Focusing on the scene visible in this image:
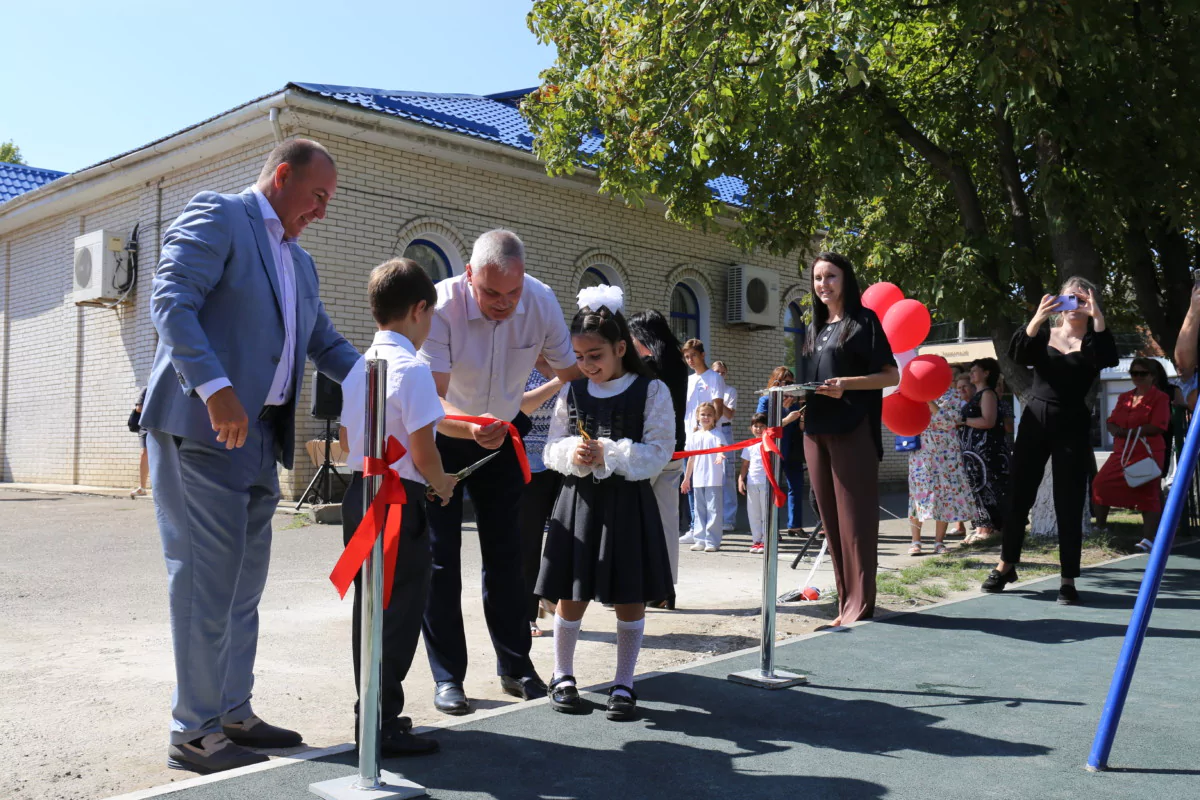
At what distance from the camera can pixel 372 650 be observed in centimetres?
312

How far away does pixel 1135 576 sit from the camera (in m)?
7.87

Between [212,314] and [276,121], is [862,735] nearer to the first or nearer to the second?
[212,314]

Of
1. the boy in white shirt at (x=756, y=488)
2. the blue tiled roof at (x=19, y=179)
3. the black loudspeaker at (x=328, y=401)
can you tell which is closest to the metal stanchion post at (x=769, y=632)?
the black loudspeaker at (x=328, y=401)

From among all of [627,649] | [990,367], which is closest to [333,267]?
[990,367]

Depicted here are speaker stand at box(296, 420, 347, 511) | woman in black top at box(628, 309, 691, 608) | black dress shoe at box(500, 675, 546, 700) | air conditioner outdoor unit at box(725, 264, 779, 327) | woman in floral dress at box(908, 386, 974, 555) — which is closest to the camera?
black dress shoe at box(500, 675, 546, 700)

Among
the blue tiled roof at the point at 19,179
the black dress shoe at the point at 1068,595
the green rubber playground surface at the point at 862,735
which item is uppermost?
the blue tiled roof at the point at 19,179

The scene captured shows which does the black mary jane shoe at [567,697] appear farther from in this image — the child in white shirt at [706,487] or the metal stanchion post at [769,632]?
the child in white shirt at [706,487]

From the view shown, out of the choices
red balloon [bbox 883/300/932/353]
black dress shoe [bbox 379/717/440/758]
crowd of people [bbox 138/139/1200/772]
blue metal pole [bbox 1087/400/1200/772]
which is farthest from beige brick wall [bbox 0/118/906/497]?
blue metal pole [bbox 1087/400/1200/772]

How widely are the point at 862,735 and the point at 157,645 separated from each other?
12.2 ft

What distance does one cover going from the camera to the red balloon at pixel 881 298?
7566 mm

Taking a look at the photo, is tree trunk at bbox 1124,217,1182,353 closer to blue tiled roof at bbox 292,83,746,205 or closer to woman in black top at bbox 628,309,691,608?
blue tiled roof at bbox 292,83,746,205

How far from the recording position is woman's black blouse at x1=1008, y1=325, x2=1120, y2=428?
682 cm

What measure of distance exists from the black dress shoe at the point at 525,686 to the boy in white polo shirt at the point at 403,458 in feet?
2.82

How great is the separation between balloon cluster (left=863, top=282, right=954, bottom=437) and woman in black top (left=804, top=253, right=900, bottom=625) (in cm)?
112
